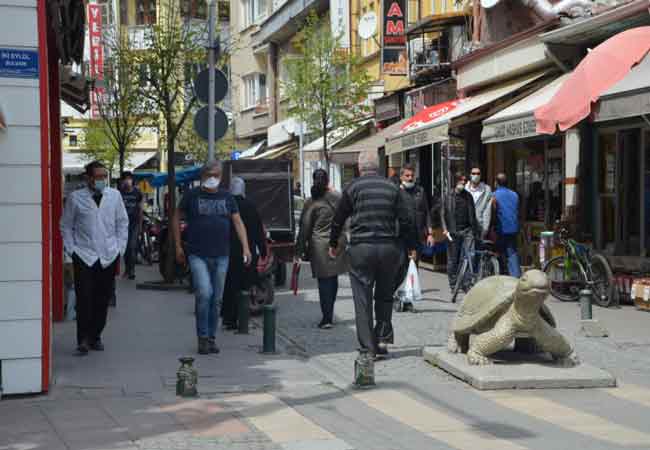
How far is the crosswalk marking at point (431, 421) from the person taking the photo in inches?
282

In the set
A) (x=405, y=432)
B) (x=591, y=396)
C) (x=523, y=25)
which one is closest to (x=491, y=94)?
(x=523, y=25)

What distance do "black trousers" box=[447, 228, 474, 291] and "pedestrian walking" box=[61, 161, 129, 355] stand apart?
6765mm

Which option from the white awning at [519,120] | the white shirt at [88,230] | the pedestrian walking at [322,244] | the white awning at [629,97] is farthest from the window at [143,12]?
the white shirt at [88,230]

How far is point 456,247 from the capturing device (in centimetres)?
1731

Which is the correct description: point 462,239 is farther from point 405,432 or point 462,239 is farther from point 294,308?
point 405,432

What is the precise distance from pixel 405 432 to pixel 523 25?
17.5 metres

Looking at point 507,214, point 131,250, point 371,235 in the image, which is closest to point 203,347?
point 371,235

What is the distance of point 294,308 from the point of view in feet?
52.0

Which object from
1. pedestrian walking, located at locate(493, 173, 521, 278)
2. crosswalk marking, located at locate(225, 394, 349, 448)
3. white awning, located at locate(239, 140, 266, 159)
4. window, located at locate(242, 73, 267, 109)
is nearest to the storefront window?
Answer: pedestrian walking, located at locate(493, 173, 521, 278)

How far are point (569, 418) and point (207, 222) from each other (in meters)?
4.67

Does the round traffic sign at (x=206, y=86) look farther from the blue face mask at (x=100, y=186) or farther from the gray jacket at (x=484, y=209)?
the blue face mask at (x=100, y=186)

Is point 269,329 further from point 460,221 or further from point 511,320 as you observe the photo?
point 460,221

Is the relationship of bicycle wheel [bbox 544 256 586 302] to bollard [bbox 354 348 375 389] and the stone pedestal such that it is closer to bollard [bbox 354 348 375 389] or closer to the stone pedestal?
the stone pedestal

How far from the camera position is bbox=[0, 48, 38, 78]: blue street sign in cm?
845
